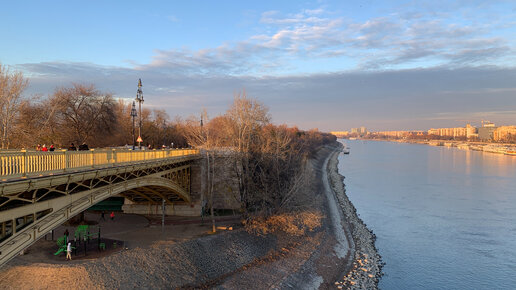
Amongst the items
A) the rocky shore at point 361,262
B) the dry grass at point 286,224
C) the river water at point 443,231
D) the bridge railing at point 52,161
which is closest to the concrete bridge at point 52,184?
the bridge railing at point 52,161

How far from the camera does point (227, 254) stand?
1997 cm

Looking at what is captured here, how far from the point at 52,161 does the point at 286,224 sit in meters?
18.5

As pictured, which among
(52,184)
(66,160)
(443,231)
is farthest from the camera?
(443,231)

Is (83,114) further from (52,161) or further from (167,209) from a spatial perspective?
(52,161)

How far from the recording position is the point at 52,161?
10.6m

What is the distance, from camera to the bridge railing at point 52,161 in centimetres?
910

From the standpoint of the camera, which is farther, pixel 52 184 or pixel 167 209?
pixel 167 209

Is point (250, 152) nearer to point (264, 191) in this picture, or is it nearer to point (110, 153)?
point (264, 191)

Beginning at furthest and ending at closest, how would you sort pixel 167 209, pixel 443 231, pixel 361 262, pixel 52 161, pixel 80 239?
pixel 443 231
pixel 167 209
pixel 361 262
pixel 80 239
pixel 52 161

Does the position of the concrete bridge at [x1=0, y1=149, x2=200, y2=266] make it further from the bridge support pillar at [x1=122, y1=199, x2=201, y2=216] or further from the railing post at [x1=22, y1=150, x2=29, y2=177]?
the bridge support pillar at [x1=122, y1=199, x2=201, y2=216]

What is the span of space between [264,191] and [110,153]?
18.7 m

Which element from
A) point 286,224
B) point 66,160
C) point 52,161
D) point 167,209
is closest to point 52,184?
point 52,161

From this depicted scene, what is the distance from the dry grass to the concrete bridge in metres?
9.34

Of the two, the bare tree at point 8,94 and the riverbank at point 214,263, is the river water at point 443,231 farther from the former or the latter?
the bare tree at point 8,94
